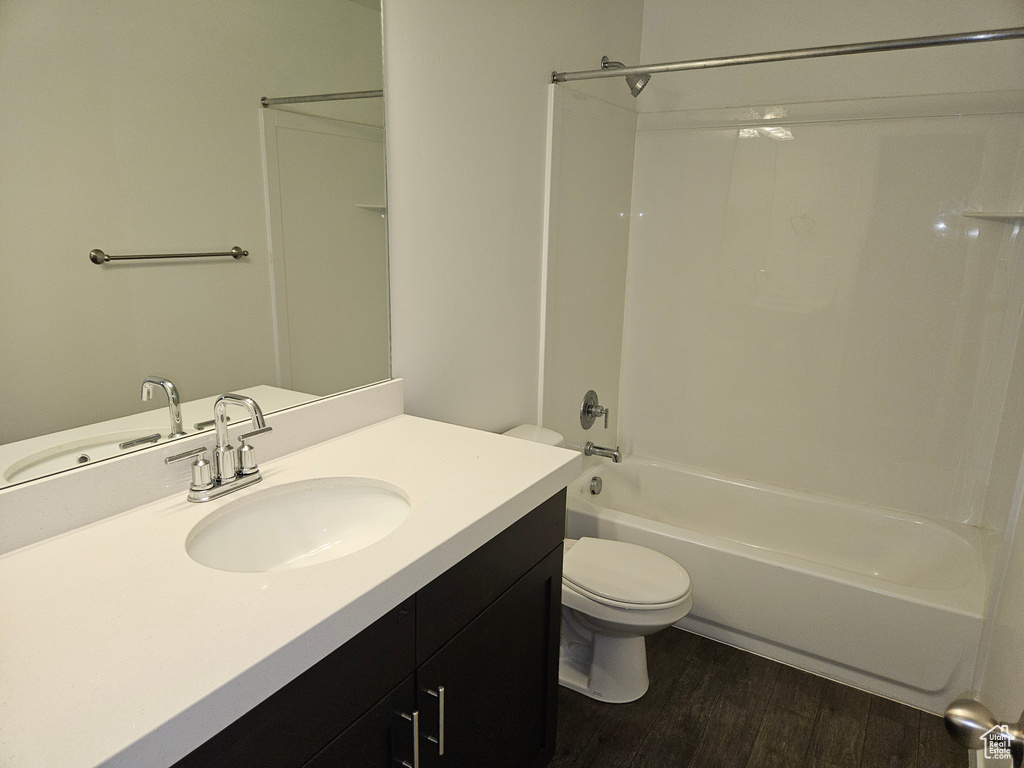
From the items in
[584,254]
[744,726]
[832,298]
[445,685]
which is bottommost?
[744,726]

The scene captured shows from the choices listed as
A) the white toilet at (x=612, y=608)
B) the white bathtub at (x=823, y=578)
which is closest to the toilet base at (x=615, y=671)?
the white toilet at (x=612, y=608)

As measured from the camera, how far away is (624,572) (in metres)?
1.99

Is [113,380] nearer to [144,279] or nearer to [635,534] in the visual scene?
[144,279]

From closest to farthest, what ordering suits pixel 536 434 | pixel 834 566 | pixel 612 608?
pixel 612 608 < pixel 536 434 < pixel 834 566

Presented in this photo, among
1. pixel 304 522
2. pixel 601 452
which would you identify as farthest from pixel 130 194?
pixel 601 452

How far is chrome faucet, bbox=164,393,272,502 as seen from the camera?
46.9 inches

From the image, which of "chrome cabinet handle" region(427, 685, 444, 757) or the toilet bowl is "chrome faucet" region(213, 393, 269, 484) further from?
the toilet bowl

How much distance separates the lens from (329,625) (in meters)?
0.87

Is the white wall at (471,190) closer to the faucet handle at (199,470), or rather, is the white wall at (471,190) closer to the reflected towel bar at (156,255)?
the reflected towel bar at (156,255)

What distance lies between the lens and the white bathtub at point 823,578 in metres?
1.97

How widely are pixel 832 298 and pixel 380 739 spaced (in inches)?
89.9

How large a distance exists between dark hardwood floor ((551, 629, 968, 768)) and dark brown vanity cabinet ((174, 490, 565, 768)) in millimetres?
291

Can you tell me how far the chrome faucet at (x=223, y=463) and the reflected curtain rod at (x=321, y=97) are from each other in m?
0.58

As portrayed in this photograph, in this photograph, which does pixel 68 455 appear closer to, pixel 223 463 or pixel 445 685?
pixel 223 463
